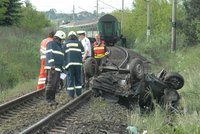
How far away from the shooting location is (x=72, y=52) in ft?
44.2

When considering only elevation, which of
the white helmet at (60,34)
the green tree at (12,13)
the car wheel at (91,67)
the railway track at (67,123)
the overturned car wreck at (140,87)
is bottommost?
the railway track at (67,123)

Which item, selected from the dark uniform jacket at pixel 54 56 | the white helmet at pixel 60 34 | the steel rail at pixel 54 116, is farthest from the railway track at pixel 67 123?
the white helmet at pixel 60 34

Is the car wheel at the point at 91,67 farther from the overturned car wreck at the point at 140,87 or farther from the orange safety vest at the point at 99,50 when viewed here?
the orange safety vest at the point at 99,50

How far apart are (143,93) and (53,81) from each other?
2867 mm

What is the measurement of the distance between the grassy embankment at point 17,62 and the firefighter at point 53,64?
2505mm

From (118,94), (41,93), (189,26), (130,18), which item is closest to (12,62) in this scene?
(41,93)

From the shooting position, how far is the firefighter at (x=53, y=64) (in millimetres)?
12352

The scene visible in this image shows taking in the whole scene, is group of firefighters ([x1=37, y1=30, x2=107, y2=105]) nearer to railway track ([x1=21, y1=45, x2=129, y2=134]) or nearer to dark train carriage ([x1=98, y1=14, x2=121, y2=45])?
railway track ([x1=21, y1=45, x2=129, y2=134])

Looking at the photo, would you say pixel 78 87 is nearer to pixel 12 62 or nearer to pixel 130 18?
pixel 12 62

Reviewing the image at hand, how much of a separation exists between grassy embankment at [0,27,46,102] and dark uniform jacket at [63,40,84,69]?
8.12ft

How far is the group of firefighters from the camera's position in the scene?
1241cm

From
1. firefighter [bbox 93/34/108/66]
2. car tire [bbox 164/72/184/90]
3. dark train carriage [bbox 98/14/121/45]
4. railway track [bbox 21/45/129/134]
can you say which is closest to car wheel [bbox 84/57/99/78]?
railway track [bbox 21/45/129/134]

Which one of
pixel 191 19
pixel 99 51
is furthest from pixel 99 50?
pixel 191 19

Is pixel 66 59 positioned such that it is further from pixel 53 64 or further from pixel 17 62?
pixel 17 62
